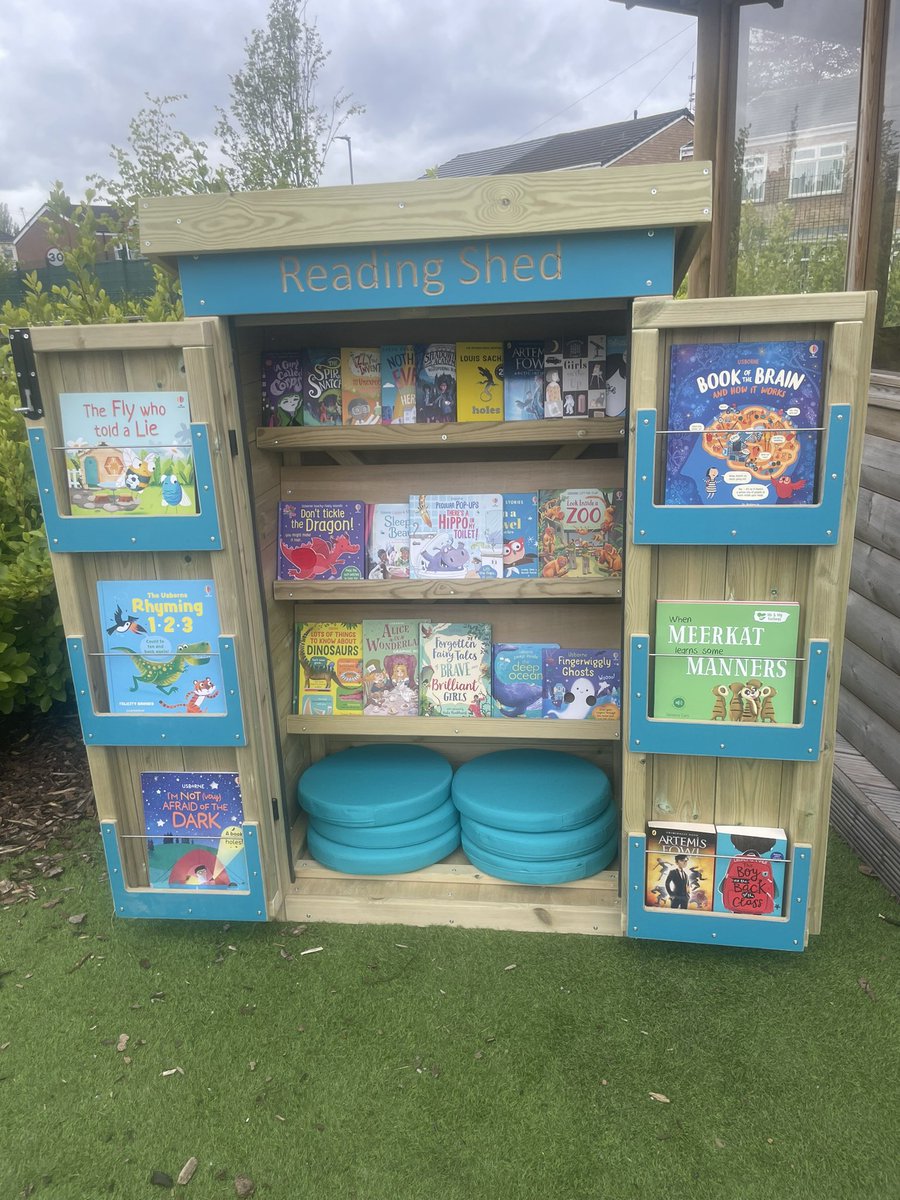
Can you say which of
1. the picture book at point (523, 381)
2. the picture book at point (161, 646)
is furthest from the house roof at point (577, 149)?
the picture book at point (161, 646)

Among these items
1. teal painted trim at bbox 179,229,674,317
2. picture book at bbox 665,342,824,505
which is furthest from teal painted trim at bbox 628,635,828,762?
teal painted trim at bbox 179,229,674,317

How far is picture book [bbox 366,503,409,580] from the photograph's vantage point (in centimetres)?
279

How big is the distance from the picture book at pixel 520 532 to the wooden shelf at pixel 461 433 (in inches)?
10.6

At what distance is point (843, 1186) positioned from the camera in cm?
181

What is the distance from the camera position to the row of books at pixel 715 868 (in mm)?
2359

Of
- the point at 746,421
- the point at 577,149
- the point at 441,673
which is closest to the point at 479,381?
the point at 746,421

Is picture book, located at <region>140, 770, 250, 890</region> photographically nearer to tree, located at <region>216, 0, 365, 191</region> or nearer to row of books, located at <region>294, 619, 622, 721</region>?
row of books, located at <region>294, 619, 622, 721</region>

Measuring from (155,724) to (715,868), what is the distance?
1711 mm

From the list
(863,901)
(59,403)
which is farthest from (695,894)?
(59,403)

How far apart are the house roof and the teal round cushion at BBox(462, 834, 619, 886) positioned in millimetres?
24574

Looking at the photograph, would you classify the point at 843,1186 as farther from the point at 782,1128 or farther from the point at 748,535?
the point at 748,535

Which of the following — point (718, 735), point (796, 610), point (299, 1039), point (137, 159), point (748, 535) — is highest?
point (137, 159)

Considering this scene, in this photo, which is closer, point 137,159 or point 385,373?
point 385,373

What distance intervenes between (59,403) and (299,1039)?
6.20ft
